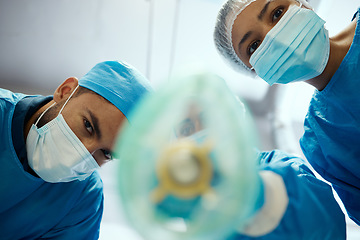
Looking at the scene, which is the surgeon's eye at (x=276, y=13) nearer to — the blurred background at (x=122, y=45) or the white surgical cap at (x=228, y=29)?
the white surgical cap at (x=228, y=29)

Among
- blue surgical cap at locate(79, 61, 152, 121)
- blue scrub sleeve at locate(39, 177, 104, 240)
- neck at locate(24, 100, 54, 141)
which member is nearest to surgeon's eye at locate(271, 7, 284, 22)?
blue surgical cap at locate(79, 61, 152, 121)

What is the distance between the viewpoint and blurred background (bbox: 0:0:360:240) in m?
1.68

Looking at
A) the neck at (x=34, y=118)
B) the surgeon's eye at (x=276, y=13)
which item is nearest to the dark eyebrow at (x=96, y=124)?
the neck at (x=34, y=118)

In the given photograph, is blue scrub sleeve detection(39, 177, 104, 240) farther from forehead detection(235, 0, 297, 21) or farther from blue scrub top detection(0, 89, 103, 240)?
forehead detection(235, 0, 297, 21)

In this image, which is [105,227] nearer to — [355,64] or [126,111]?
[126,111]

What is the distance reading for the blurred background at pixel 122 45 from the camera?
5.52ft

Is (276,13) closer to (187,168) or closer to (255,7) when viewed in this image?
(255,7)

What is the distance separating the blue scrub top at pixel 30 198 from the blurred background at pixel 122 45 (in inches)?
15.4

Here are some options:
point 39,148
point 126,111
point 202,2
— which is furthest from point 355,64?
point 39,148

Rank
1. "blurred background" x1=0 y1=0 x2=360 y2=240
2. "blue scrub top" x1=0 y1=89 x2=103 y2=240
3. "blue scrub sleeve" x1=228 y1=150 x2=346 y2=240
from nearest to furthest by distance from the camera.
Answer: "blue scrub sleeve" x1=228 y1=150 x2=346 y2=240
"blue scrub top" x1=0 y1=89 x2=103 y2=240
"blurred background" x1=0 y1=0 x2=360 y2=240

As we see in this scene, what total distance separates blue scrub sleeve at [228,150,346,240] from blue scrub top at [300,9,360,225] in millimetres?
323

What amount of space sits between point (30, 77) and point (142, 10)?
3.28 feet

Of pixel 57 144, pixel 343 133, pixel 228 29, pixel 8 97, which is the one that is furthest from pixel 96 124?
pixel 343 133

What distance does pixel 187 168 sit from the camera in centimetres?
35
